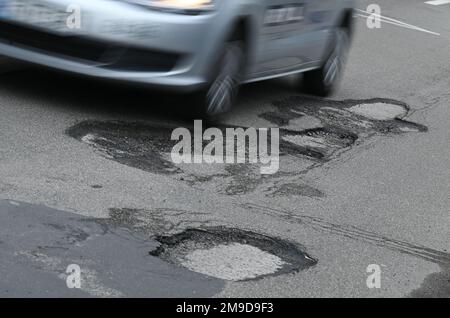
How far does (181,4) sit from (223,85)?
0.83 meters

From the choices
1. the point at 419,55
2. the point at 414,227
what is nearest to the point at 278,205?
the point at 414,227

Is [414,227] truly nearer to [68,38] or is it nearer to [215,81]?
[215,81]

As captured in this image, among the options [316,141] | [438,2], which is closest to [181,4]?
[316,141]

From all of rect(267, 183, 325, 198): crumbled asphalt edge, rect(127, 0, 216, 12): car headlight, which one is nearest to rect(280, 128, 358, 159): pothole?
rect(267, 183, 325, 198): crumbled asphalt edge

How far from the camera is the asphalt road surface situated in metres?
5.42

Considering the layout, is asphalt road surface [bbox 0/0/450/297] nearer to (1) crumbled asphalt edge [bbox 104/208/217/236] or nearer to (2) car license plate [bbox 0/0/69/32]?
(1) crumbled asphalt edge [bbox 104/208/217/236]

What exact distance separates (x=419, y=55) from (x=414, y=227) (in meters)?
7.96

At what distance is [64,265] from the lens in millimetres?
5227

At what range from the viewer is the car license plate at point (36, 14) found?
788 centimetres

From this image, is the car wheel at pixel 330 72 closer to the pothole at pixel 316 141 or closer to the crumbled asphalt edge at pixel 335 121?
the crumbled asphalt edge at pixel 335 121

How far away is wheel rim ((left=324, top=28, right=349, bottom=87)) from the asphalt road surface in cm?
24

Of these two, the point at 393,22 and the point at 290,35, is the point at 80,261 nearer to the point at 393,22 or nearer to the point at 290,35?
the point at 290,35

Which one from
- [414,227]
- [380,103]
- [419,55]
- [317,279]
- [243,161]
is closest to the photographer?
[317,279]

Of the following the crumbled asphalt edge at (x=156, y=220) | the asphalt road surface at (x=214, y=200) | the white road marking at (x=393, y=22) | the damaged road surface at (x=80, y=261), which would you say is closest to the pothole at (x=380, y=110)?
the asphalt road surface at (x=214, y=200)
